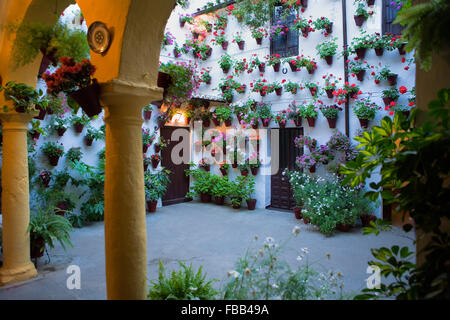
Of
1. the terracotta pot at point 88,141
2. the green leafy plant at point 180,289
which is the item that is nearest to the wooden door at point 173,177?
the terracotta pot at point 88,141

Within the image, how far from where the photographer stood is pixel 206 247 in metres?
5.80

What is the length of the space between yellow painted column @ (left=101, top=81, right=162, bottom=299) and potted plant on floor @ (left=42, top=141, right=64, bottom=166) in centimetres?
Result: 556

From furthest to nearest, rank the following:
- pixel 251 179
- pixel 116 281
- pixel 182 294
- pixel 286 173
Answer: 1. pixel 251 179
2. pixel 286 173
3. pixel 182 294
4. pixel 116 281

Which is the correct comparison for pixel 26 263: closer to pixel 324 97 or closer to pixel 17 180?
pixel 17 180

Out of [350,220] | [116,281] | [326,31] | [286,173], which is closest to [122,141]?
[116,281]

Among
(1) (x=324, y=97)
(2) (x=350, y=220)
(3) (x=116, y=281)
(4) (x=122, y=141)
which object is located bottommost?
(2) (x=350, y=220)

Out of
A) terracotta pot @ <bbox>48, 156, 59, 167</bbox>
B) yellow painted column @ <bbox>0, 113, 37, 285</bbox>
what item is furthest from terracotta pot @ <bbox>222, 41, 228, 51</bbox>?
yellow painted column @ <bbox>0, 113, 37, 285</bbox>

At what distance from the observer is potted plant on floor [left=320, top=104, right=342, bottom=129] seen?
746 cm

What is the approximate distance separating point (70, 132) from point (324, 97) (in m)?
6.40

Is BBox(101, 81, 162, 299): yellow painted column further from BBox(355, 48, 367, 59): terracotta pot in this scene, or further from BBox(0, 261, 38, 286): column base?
BBox(355, 48, 367, 59): terracotta pot

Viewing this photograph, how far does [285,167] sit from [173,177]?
3555mm

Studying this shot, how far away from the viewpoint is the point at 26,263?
4297 millimetres

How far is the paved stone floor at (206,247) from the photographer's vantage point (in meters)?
4.14

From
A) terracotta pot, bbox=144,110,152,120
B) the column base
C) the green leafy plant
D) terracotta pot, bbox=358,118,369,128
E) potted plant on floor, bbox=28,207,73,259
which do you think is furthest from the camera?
terracotta pot, bbox=144,110,152,120
